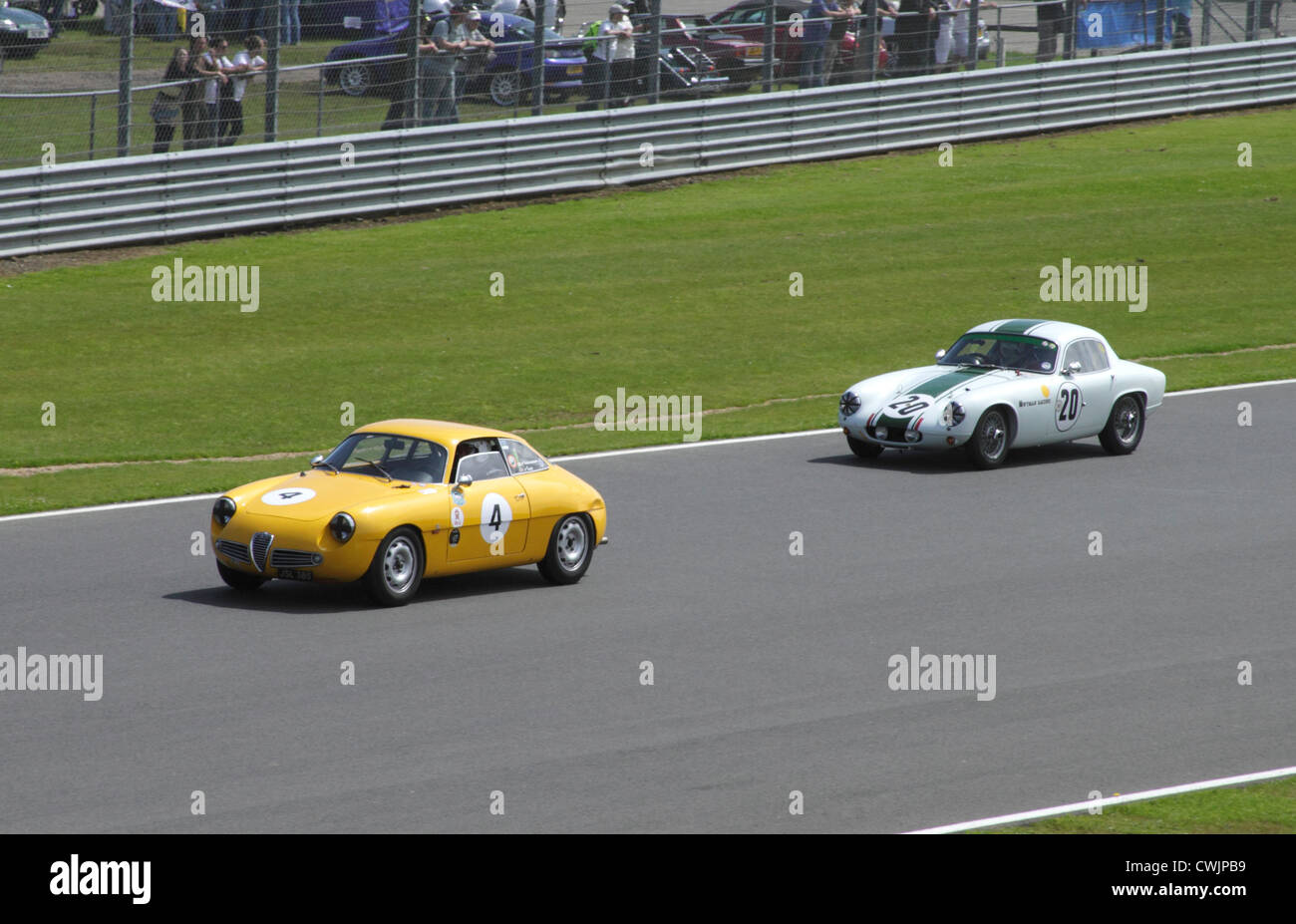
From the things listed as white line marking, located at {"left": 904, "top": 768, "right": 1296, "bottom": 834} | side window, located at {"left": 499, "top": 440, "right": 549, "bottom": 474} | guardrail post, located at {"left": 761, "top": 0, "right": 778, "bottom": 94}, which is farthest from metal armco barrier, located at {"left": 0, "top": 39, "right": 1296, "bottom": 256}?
white line marking, located at {"left": 904, "top": 768, "right": 1296, "bottom": 834}

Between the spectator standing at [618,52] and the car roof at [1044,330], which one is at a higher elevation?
the spectator standing at [618,52]

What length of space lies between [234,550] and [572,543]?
2414 mm

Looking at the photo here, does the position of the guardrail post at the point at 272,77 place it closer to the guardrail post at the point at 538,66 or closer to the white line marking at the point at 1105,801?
the guardrail post at the point at 538,66

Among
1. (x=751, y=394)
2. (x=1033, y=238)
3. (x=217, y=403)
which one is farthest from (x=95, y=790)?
(x=1033, y=238)

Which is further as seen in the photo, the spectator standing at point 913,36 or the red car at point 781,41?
the spectator standing at point 913,36

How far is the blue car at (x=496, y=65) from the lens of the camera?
83.4ft

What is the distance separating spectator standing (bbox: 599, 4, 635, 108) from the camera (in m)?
27.5

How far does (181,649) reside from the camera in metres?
10.2

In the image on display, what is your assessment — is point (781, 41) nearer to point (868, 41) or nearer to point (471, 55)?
point (868, 41)

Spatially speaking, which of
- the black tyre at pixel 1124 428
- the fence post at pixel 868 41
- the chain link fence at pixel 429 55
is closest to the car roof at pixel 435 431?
the black tyre at pixel 1124 428

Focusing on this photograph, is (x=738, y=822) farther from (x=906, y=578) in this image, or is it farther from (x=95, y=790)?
(x=906, y=578)

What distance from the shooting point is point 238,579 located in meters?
11.6

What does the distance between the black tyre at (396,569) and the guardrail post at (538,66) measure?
16768 mm

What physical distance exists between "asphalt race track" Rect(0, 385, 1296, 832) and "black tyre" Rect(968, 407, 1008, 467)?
87cm
